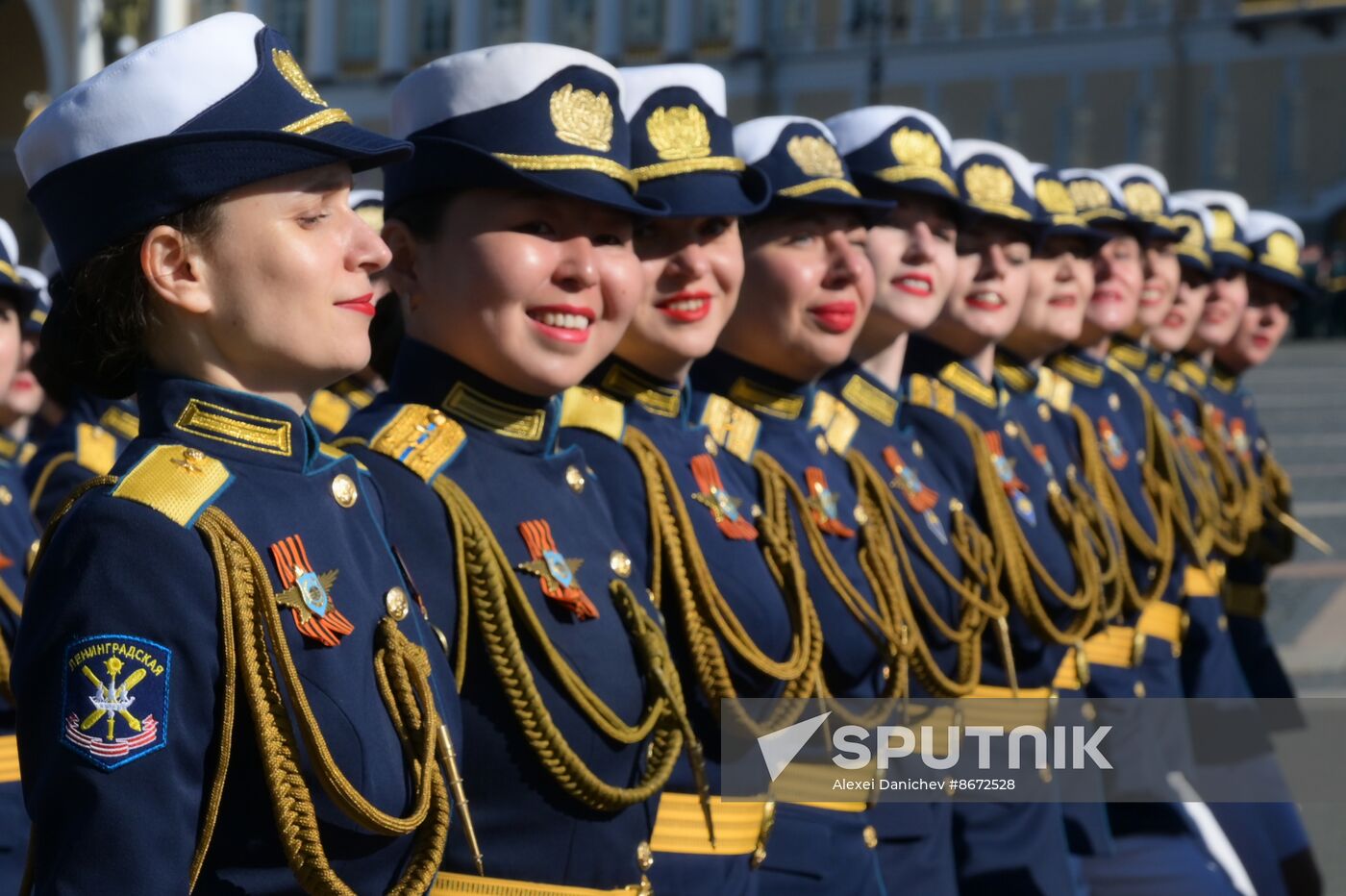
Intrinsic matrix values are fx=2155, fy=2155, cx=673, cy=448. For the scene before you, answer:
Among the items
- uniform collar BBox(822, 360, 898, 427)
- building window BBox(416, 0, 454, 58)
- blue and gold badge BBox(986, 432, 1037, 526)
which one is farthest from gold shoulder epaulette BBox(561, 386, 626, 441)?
building window BBox(416, 0, 454, 58)

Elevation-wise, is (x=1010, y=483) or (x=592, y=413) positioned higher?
(x=592, y=413)

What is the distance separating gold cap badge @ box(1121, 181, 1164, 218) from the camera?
7.43 meters

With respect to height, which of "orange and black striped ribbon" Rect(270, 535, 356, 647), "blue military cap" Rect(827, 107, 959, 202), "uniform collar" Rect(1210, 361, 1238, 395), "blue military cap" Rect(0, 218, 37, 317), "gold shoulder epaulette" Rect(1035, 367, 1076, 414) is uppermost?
"orange and black striped ribbon" Rect(270, 535, 356, 647)

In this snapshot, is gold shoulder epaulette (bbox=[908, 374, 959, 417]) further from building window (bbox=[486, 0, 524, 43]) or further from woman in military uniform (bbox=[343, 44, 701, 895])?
building window (bbox=[486, 0, 524, 43])

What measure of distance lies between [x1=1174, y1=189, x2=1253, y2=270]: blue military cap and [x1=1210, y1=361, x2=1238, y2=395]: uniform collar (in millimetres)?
521

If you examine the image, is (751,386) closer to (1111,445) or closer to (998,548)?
A: (998,548)

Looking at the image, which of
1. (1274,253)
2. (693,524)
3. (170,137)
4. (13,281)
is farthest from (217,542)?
(1274,253)

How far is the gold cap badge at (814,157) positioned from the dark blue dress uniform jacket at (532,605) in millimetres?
1237

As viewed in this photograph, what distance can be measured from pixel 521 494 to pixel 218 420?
784 mm

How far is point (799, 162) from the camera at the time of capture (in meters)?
4.68

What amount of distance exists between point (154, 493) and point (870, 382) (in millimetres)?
2793

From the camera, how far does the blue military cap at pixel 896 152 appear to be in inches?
204

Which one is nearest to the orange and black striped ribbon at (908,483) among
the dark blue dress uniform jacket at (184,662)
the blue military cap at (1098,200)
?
the blue military cap at (1098,200)

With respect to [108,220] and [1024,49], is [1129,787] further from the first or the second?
[1024,49]
